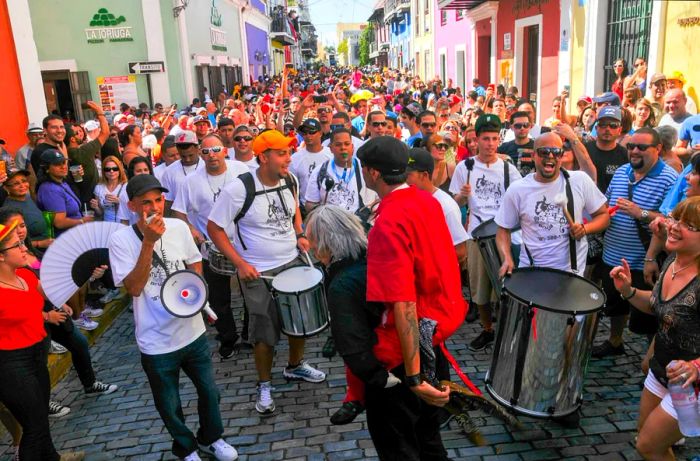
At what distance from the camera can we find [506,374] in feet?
12.0

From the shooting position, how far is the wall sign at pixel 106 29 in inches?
669

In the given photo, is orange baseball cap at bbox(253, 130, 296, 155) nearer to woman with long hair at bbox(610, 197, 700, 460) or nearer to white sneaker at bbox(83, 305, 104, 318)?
woman with long hair at bbox(610, 197, 700, 460)

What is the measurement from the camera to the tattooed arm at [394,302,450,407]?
254cm

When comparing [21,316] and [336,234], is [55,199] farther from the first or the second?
[336,234]

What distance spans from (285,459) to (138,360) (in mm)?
2397

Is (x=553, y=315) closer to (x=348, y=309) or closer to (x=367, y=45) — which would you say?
(x=348, y=309)

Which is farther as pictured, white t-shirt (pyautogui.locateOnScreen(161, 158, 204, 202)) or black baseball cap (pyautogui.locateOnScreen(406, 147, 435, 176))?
white t-shirt (pyautogui.locateOnScreen(161, 158, 204, 202))

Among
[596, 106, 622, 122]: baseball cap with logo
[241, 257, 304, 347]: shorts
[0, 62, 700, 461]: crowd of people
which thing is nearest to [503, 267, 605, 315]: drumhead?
[0, 62, 700, 461]: crowd of people

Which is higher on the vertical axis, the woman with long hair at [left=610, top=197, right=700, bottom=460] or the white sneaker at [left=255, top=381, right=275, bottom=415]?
the woman with long hair at [left=610, top=197, right=700, bottom=460]

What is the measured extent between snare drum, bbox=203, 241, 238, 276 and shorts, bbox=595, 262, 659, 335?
3.13m

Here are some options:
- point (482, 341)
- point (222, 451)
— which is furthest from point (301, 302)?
point (482, 341)

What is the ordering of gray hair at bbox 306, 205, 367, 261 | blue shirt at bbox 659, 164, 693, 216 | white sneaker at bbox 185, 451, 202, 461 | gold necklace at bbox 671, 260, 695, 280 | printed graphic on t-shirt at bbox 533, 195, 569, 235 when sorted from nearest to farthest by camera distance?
1. gray hair at bbox 306, 205, 367, 261
2. gold necklace at bbox 671, 260, 695, 280
3. white sneaker at bbox 185, 451, 202, 461
4. blue shirt at bbox 659, 164, 693, 216
5. printed graphic on t-shirt at bbox 533, 195, 569, 235

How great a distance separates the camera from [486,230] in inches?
192

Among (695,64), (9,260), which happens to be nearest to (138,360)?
(9,260)
